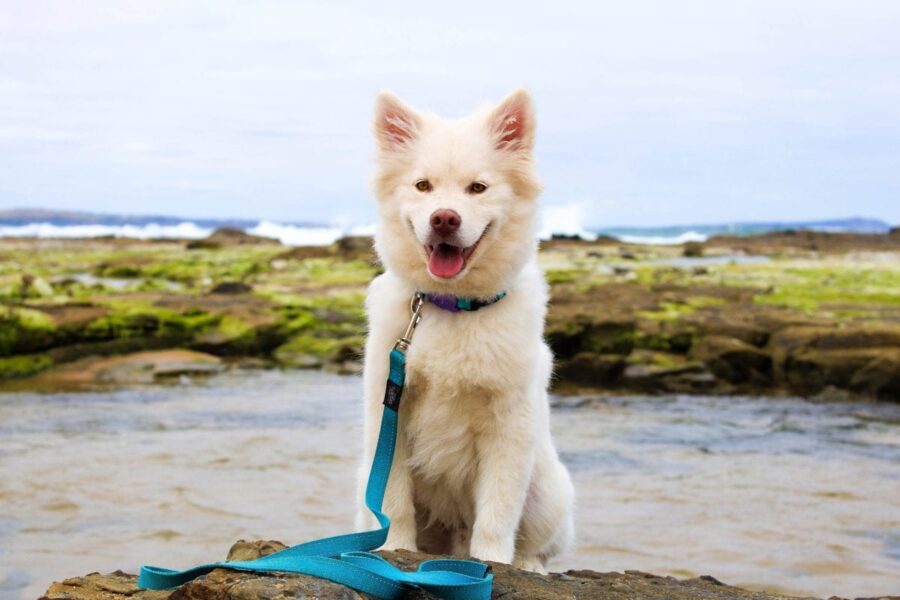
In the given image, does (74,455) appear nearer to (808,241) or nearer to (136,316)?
(136,316)

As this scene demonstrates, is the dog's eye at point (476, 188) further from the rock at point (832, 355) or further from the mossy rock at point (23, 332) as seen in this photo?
the mossy rock at point (23, 332)

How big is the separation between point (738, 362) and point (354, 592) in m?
11.4

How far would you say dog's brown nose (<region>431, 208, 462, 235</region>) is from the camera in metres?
4.11

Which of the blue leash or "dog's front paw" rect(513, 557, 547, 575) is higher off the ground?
the blue leash

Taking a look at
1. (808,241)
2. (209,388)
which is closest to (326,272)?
(209,388)

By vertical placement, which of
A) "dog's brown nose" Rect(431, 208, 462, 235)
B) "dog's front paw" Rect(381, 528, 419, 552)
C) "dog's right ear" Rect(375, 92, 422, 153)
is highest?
"dog's right ear" Rect(375, 92, 422, 153)

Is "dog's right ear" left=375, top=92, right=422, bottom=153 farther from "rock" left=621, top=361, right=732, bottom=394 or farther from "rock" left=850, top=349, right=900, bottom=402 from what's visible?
"rock" left=850, top=349, right=900, bottom=402

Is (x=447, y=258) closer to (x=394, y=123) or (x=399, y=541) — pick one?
(x=394, y=123)

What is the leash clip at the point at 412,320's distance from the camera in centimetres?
440

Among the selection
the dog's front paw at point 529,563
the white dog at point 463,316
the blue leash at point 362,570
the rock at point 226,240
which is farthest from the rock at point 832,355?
the rock at point 226,240

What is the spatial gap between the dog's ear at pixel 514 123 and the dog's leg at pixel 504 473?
3.64 feet

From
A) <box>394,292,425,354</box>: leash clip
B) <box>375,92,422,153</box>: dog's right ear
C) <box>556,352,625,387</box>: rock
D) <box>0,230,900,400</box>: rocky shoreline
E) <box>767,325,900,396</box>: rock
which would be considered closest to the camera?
<box>394,292,425,354</box>: leash clip

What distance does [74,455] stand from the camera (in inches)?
375

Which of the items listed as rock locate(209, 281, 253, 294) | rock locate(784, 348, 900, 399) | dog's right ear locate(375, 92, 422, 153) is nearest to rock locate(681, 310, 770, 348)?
rock locate(784, 348, 900, 399)
